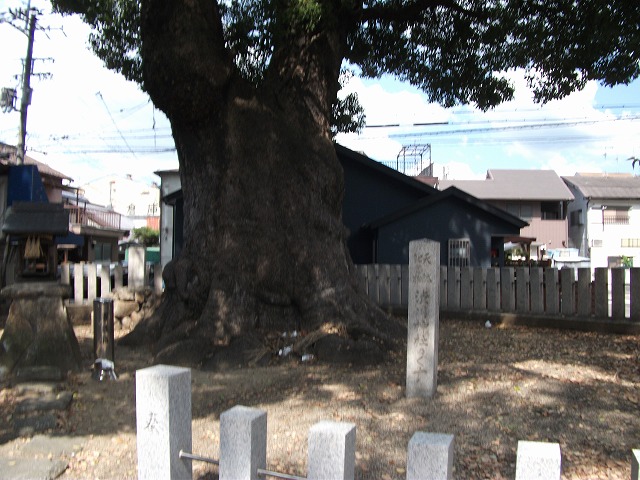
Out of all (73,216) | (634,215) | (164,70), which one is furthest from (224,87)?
(634,215)

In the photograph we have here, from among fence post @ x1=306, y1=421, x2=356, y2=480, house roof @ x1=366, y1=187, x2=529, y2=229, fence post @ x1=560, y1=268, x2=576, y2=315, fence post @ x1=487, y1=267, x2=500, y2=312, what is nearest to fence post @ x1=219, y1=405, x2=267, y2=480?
fence post @ x1=306, y1=421, x2=356, y2=480

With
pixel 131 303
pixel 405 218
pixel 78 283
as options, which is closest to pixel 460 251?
pixel 405 218

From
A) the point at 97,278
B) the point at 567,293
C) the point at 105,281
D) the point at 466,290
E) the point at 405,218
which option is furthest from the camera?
the point at 405,218

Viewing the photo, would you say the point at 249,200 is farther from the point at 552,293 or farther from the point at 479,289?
the point at 552,293

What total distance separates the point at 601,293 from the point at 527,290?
130 cm

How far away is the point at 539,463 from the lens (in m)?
2.18

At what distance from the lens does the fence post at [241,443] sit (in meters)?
2.73

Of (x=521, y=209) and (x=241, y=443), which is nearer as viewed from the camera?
(x=241, y=443)

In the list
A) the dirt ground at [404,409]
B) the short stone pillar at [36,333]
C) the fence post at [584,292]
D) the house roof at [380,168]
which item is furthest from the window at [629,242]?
the short stone pillar at [36,333]

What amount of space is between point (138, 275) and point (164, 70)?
547cm

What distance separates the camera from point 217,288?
7621 millimetres

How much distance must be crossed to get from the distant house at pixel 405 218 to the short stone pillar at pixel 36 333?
11146mm

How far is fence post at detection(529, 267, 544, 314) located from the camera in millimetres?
10688

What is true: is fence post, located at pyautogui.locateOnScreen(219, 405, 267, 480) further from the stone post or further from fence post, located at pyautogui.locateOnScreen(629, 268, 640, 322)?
the stone post
